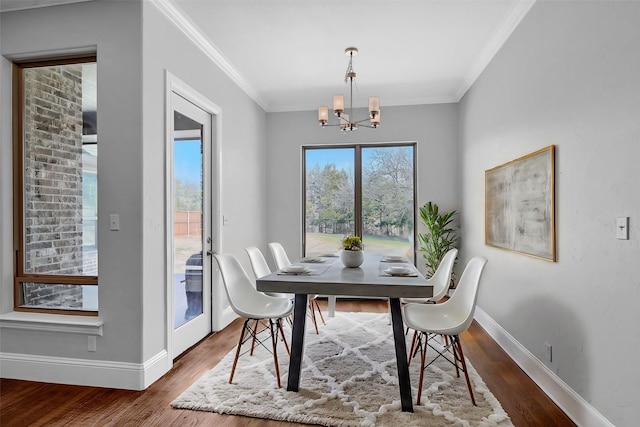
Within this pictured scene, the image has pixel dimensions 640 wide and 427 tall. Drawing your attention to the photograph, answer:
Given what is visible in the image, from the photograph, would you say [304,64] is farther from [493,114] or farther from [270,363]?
[270,363]

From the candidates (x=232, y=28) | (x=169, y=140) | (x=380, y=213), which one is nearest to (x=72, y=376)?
(x=169, y=140)

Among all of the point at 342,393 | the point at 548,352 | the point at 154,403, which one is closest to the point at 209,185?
the point at 154,403

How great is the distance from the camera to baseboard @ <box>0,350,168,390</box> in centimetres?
246

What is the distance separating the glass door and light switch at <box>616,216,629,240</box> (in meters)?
2.76

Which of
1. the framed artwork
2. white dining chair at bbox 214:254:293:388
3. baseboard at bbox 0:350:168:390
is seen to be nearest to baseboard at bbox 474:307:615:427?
the framed artwork

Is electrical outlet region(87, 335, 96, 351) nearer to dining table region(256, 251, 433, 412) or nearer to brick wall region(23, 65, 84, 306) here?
brick wall region(23, 65, 84, 306)

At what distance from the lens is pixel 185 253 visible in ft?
10.7

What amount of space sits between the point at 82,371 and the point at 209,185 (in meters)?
1.85

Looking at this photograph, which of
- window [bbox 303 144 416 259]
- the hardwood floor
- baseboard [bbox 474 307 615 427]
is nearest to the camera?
baseboard [bbox 474 307 615 427]

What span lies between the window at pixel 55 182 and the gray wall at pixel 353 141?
2.89m

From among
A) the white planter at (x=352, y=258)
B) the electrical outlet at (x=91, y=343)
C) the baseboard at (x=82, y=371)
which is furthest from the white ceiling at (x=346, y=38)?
the baseboard at (x=82, y=371)

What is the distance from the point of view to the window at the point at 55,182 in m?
2.65

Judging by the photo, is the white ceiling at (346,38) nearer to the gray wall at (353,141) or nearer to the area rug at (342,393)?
the gray wall at (353,141)

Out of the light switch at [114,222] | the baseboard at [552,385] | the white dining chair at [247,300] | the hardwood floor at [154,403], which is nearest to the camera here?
the baseboard at [552,385]
